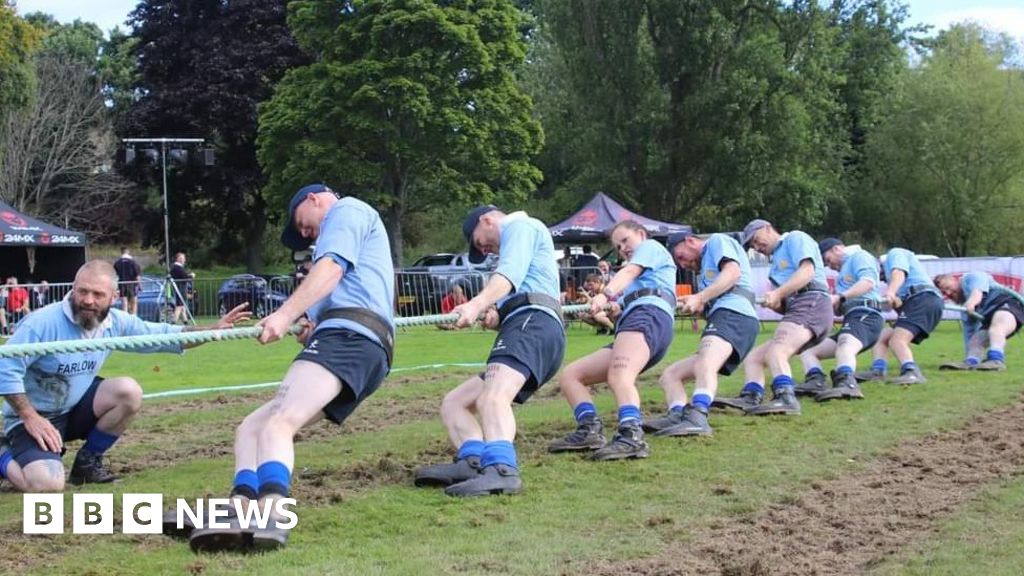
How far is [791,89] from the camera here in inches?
1740

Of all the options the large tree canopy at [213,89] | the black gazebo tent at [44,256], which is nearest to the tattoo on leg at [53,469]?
the black gazebo tent at [44,256]

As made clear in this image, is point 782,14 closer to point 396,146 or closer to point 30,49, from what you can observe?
point 396,146

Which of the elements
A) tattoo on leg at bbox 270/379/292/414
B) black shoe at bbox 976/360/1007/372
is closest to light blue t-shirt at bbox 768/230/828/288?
black shoe at bbox 976/360/1007/372

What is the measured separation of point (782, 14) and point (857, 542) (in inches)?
1611

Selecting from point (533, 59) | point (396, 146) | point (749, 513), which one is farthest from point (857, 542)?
point (533, 59)

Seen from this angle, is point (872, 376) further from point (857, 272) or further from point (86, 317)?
point (86, 317)

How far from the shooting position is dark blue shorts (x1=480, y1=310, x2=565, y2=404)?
7145 mm

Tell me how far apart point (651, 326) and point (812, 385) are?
13.0ft

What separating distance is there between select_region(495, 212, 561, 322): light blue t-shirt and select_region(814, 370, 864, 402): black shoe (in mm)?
4802

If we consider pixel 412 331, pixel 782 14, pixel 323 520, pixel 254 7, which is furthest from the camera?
pixel 254 7

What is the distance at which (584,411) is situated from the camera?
8633 millimetres

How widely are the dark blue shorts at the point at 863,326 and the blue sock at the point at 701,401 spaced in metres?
3.65

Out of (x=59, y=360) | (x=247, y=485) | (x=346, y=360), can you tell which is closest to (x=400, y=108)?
(x=59, y=360)

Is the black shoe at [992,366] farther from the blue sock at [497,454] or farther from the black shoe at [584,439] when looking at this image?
Answer: the blue sock at [497,454]
